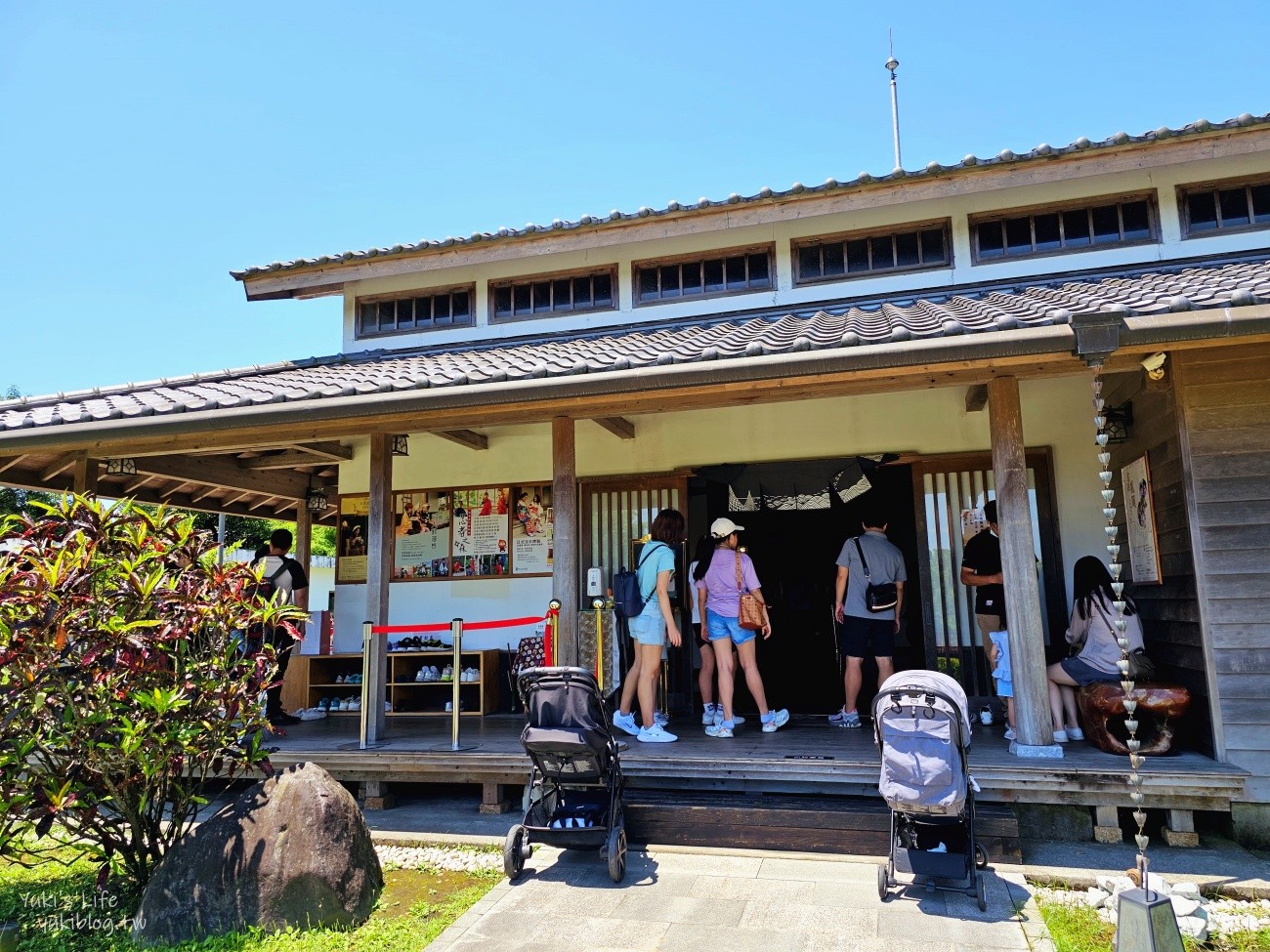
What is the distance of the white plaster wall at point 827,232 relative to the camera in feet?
22.7

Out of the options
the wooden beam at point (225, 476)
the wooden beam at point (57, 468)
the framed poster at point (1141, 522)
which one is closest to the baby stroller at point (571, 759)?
the framed poster at point (1141, 522)

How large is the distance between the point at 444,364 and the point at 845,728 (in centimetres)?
433

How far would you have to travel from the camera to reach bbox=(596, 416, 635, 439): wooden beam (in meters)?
7.39

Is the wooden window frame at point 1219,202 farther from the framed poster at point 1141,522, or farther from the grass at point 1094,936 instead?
the grass at point 1094,936

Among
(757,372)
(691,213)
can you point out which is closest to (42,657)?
(757,372)

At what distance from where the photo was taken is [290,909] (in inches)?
157

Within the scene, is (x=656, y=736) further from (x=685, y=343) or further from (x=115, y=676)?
(x=115, y=676)

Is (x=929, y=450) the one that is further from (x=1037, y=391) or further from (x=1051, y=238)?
(x=1051, y=238)

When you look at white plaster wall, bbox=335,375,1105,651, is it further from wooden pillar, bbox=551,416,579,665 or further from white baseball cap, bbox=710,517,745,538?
wooden pillar, bbox=551,416,579,665

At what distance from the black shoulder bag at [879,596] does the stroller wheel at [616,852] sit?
2819 millimetres

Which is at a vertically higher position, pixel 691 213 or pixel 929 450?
pixel 691 213

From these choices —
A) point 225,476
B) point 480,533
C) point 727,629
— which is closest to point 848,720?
point 727,629

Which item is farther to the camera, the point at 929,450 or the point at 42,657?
the point at 929,450

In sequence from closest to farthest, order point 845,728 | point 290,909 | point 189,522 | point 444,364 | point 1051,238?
point 290,909, point 189,522, point 845,728, point 444,364, point 1051,238
